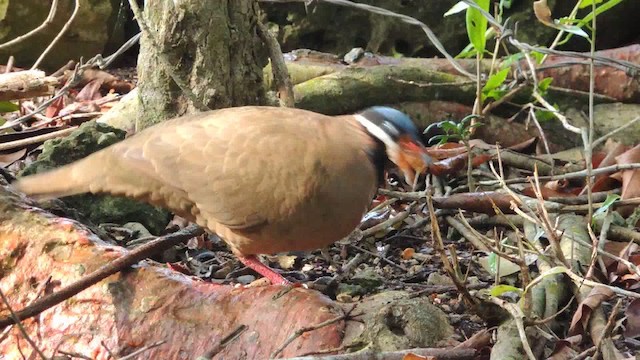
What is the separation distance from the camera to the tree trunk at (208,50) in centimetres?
316

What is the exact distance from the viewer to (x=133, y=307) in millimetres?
2180

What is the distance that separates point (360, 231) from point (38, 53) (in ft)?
12.7

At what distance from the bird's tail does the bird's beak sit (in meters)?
0.92

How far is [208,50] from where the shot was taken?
3.17 m

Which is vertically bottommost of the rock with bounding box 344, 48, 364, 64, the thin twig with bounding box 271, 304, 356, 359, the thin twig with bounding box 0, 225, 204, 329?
the rock with bounding box 344, 48, 364, 64

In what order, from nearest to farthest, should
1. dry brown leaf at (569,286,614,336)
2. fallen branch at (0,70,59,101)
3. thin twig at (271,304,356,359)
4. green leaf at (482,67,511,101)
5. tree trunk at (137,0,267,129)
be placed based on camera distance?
thin twig at (271,304,356,359) < dry brown leaf at (569,286,614,336) < fallen branch at (0,70,59,101) < tree trunk at (137,0,267,129) < green leaf at (482,67,511,101)

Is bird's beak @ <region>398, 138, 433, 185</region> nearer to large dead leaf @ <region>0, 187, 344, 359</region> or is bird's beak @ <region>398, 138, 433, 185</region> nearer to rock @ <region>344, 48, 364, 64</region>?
large dead leaf @ <region>0, 187, 344, 359</region>

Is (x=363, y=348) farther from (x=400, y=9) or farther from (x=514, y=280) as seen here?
(x=400, y=9)

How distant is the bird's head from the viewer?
7.21ft

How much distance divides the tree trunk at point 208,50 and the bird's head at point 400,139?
1.07m

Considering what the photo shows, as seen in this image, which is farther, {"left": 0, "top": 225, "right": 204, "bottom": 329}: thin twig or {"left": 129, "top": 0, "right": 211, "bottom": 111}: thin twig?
{"left": 129, "top": 0, "right": 211, "bottom": 111}: thin twig

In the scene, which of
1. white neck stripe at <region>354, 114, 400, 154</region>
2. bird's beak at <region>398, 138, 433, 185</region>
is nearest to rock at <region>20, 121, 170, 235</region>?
white neck stripe at <region>354, 114, 400, 154</region>

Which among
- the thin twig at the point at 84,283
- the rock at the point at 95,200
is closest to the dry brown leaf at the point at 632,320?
the thin twig at the point at 84,283

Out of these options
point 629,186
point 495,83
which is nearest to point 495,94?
point 495,83
